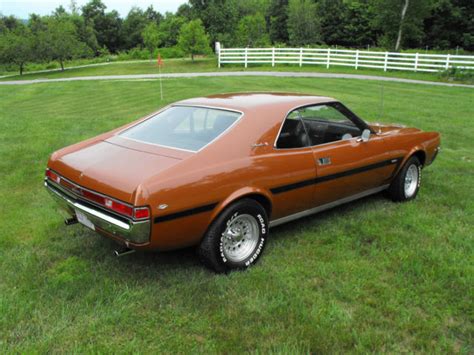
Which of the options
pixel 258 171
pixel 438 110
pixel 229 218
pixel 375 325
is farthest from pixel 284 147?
pixel 438 110

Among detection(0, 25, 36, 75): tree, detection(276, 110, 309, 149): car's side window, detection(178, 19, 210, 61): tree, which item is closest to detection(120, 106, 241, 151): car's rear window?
detection(276, 110, 309, 149): car's side window

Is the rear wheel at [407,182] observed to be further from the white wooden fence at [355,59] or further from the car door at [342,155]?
the white wooden fence at [355,59]

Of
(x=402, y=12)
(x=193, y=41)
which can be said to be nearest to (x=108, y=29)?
(x=193, y=41)

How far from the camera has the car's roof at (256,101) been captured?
4092 mm

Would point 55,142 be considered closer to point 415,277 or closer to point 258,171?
point 258,171

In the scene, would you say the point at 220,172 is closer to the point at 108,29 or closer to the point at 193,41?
the point at 193,41

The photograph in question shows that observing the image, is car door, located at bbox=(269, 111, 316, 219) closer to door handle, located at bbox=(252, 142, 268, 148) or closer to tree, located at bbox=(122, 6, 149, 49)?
door handle, located at bbox=(252, 142, 268, 148)

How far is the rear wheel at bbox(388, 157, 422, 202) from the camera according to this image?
17.2ft

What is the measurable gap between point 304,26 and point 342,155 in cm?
6422

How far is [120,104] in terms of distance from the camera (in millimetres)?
13977

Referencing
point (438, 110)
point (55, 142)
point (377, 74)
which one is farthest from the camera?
point (377, 74)

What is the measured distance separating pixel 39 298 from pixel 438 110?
1176 centimetres

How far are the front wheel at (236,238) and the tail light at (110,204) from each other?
0.62m

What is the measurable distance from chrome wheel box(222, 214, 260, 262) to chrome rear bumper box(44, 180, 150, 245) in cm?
76
